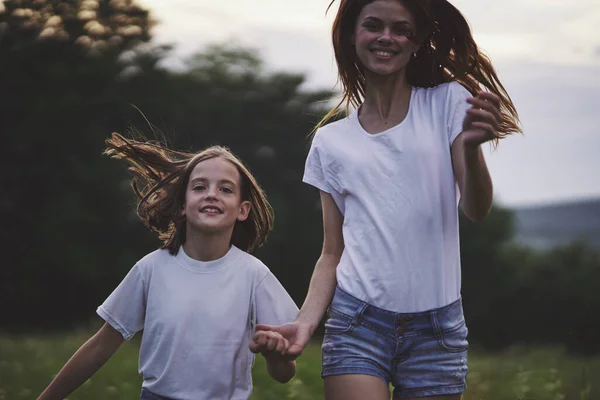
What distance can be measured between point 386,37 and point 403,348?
1.22 meters

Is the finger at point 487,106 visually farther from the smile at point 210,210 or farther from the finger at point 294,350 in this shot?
the smile at point 210,210

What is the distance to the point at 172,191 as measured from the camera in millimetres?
4590

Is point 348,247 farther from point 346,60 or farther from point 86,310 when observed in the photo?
point 86,310

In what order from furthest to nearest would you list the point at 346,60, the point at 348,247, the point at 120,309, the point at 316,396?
the point at 316,396 → the point at 120,309 → the point at 346,60 → the point at 348,247

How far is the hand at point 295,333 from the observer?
3.73 m

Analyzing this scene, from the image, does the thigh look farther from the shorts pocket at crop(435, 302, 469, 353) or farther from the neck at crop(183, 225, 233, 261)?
the neck at crop(183, 225, 233, 261)

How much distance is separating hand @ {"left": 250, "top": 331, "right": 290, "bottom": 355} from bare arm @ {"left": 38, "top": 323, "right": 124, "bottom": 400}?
959 millimetres

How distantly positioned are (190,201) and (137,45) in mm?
26106

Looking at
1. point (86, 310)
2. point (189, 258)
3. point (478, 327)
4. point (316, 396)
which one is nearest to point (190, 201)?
point (189, 258)

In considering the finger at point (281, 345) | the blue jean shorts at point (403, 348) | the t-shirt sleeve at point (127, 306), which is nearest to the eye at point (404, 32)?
the blue jean shorts at point (403, 348)

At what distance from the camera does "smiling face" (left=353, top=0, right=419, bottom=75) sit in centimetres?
374

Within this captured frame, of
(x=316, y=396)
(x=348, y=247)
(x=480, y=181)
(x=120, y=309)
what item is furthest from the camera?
(x=316, y=396)

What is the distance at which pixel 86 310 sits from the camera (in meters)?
27.9

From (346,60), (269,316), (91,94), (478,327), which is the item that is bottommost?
(478,327)
